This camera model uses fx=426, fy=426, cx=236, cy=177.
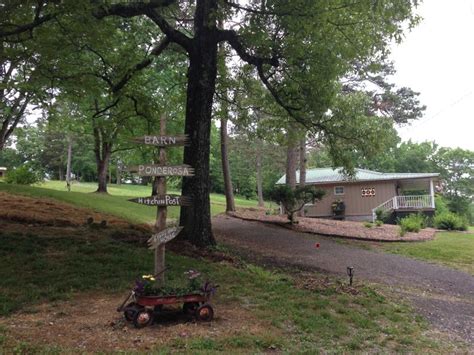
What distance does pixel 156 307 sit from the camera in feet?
17.0

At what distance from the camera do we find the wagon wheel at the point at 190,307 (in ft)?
17.4

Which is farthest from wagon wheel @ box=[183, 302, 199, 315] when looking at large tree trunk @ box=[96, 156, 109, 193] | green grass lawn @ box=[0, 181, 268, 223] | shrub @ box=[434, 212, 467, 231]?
large tree trunk @ box=[96, 156, 109, 193]

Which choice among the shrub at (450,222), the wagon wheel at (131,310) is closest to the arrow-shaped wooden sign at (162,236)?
the wagon wheel at (131,310)

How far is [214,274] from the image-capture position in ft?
25.2

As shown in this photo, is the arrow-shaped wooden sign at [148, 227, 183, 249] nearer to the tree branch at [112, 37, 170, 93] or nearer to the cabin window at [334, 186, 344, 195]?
the tree branch at [112, 37, 170, 93]

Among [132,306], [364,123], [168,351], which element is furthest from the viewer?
[364,123]

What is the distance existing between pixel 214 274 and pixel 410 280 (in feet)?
13.8

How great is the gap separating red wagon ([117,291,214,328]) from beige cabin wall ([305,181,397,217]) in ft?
75.3

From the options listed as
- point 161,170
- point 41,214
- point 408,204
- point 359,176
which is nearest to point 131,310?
point 161,170

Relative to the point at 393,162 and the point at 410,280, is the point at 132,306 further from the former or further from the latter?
the point at 393,162

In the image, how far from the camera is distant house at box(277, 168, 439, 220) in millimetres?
26656

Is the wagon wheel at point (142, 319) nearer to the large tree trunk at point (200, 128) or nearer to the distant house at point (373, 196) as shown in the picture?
the large tree trunk at point (200, 128)

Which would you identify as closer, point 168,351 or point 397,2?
point 168,351

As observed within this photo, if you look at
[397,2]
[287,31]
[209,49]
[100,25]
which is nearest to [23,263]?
[100,25]
